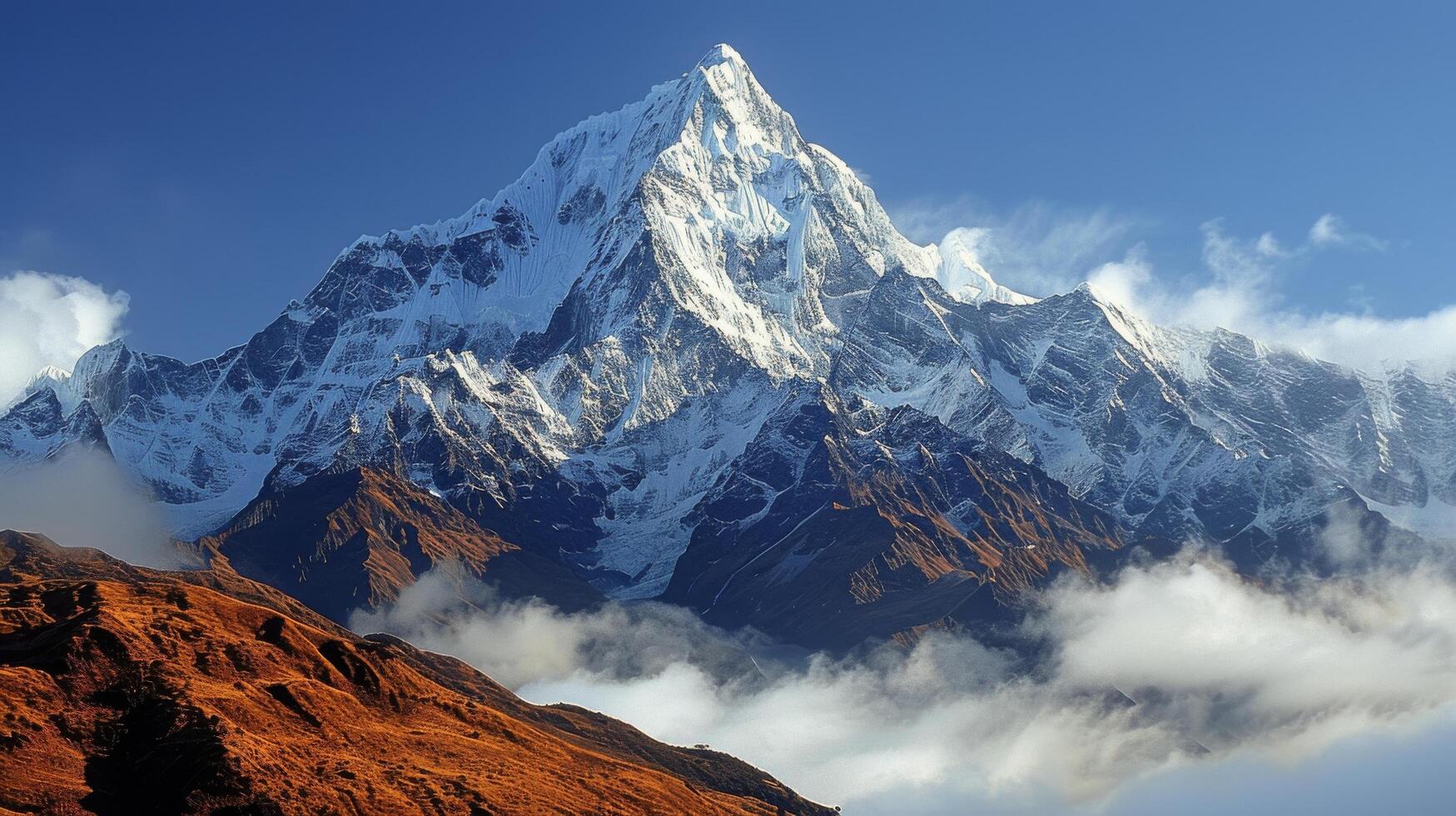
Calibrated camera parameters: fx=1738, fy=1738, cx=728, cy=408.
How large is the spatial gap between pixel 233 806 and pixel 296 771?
12731mm

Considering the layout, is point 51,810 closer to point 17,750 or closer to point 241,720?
point 17,750

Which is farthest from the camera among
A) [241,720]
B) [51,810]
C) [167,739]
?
[241,720]

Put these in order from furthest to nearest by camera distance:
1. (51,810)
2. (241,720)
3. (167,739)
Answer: (241,720), (167,739), (51,810)

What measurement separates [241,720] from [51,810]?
A: 30.6 meters

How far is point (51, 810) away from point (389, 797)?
38.4m

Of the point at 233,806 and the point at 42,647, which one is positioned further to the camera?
the point at 42,647

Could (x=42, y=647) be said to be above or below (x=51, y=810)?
above

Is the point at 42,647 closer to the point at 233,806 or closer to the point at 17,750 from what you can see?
the point at 17,750

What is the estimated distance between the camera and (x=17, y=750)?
17500cm

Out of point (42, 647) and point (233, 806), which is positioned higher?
point (42, 647)

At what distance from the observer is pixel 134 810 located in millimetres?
173625

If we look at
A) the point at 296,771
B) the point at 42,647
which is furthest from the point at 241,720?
the point at 42,647

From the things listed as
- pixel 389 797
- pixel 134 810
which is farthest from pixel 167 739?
pixel 389 797

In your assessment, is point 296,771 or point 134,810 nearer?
point 134,810
